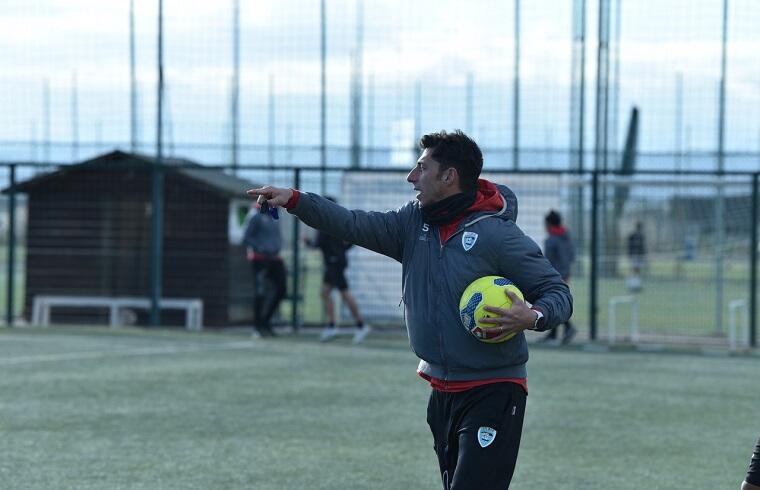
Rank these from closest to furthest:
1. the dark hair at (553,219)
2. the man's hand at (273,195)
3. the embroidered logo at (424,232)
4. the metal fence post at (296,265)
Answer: the man's hand at (273,195), the embroidered logo at (424,232), the dark hair at (553,219), the metal fence post at (296,265)

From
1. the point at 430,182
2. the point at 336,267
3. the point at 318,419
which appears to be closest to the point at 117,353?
the point at 336,267

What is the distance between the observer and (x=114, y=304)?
2078 centimetres

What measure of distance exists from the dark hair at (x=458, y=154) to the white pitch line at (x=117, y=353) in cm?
1016

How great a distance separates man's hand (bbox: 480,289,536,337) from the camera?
4734 millimetres

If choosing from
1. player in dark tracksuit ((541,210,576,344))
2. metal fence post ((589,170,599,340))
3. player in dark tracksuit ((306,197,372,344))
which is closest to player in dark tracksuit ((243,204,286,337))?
player in dark tracksuit ((306,197,372,344))

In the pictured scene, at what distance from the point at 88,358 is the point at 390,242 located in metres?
10.3

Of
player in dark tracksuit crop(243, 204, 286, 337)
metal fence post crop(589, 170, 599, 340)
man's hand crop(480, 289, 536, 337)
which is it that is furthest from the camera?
metal fence post crop(589, 170, 599, 340)

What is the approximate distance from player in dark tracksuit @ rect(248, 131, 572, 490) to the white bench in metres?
15.5

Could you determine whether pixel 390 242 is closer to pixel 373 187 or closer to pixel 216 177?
pixel 373 187

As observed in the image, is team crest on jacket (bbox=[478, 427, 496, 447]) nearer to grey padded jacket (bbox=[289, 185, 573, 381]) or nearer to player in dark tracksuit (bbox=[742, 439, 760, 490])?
grey padded jacket (bbox=[289, 185, 573, 381])

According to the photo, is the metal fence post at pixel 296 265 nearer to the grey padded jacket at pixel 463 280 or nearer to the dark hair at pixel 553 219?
the dark hair at pixel 553 219

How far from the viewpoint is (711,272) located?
82.1ft

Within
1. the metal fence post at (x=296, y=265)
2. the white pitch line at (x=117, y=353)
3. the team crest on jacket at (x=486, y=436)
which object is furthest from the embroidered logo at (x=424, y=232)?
the metal fence post at (x=296, y=265)

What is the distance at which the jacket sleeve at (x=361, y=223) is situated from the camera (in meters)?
5.33
